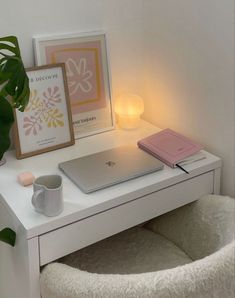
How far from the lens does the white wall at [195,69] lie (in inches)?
53.4

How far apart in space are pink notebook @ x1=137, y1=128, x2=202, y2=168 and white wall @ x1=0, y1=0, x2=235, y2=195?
0.28 ft

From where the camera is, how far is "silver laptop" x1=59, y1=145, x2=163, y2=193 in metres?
1.24

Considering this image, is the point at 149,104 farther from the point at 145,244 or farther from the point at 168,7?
the point at 145,244

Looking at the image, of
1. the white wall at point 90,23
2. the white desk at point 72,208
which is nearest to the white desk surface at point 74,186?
the white desk at point 72,208

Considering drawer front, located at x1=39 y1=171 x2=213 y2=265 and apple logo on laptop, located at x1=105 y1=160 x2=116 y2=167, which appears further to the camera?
apple logo on laptop, located at x1=105 y1=160 x2=116 y2=167

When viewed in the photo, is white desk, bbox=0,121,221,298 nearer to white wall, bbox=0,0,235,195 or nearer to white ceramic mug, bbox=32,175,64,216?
white ceramic mug, bbox=32,175,64,216

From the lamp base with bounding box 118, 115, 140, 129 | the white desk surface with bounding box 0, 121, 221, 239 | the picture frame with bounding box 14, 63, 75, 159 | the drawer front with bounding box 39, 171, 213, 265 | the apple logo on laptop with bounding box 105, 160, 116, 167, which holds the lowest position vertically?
the drawer front with bounding box 39, 171, 213, 265

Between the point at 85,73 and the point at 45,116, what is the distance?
0.22 m

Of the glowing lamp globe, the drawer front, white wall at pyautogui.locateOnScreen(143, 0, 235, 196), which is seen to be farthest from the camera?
the glowing lamp globe

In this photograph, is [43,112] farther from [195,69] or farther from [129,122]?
[195,69]

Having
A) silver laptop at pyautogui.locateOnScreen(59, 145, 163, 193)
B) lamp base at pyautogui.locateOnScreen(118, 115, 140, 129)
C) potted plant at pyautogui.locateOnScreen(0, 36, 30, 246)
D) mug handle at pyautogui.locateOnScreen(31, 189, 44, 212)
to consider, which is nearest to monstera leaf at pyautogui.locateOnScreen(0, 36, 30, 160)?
potted plant at pyautogui.locateOnScreen(0, 36, 30, 246)

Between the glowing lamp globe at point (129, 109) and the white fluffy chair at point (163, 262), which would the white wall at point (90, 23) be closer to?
the glowing lamp globe at point (129, 109)

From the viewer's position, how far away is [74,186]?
1247mm

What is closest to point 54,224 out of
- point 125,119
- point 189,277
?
point 189,277
